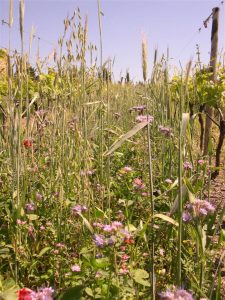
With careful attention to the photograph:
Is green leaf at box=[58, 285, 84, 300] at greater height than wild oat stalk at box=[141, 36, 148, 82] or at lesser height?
lesser

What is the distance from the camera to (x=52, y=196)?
166 cm

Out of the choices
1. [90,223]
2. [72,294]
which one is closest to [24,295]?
[72,294]

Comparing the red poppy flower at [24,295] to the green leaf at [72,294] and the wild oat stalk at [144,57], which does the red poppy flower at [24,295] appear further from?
the wild oat stalk at [144,57]

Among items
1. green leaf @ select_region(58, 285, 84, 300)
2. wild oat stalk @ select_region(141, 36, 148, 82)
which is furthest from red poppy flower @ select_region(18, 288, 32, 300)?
wild oat stalk @ select_region(141, 36, 148, 82)

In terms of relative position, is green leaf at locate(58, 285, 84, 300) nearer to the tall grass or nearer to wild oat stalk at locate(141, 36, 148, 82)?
the tall grass

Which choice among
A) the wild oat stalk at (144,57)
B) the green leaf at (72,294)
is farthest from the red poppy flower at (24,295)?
the wild oat stalk at (144,57)

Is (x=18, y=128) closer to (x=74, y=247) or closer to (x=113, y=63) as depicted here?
(x=74, y=247)

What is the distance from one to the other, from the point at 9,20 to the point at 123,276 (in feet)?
3.01

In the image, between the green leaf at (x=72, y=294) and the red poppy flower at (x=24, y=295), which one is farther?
the green leaf at (x=72, y=294)

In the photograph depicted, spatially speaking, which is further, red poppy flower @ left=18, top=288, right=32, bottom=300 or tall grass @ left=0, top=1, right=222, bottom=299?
tall grass @ left=0, top=1, right=222, bottom=299

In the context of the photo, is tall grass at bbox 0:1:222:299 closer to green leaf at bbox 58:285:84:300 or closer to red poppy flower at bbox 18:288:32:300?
green leaf at bbox 58:285:84:300

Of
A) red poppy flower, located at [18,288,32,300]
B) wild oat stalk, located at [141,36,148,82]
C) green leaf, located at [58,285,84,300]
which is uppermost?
wild oat stalk, located at [141,36,148,82]

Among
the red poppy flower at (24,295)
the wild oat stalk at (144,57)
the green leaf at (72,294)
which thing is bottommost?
the green leaf at (72,294)

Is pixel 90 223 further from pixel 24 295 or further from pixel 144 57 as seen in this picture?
pixel 144 57
